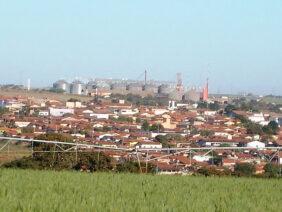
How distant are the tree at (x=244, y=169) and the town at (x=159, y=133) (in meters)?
0.11

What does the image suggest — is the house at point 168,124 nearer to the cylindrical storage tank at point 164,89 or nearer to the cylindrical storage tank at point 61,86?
the cylindrical storage tank at point 61,86

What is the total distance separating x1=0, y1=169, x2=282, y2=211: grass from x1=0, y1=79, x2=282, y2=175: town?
428 cm

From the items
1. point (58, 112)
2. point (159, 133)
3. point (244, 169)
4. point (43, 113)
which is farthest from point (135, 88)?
point (244, 169)

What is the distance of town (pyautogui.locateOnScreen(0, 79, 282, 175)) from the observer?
2070 centimetres

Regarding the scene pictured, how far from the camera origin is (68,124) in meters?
67.2

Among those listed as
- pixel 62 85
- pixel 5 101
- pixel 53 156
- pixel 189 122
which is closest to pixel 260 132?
pixel 189 122

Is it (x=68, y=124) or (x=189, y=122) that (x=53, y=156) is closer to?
(x=68, y=124)

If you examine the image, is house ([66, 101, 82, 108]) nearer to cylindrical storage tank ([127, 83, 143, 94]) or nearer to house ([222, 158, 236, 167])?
cylindrical storage tank ([127, 83, 143, 94])

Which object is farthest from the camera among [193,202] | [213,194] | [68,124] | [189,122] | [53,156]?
[189,122]

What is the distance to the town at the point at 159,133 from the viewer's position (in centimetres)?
2070

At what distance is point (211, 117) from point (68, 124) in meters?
33.7

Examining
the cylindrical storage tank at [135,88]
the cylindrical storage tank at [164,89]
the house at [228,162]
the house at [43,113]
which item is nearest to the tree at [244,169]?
the house at [228,162]

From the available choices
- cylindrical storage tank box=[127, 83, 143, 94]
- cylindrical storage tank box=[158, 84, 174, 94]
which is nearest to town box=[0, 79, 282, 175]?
cylindrical storage tank box=[127, 83, 143, 94]

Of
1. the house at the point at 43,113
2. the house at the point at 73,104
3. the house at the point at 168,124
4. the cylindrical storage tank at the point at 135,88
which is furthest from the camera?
the cylindrical storage tank at the point at 135,88
